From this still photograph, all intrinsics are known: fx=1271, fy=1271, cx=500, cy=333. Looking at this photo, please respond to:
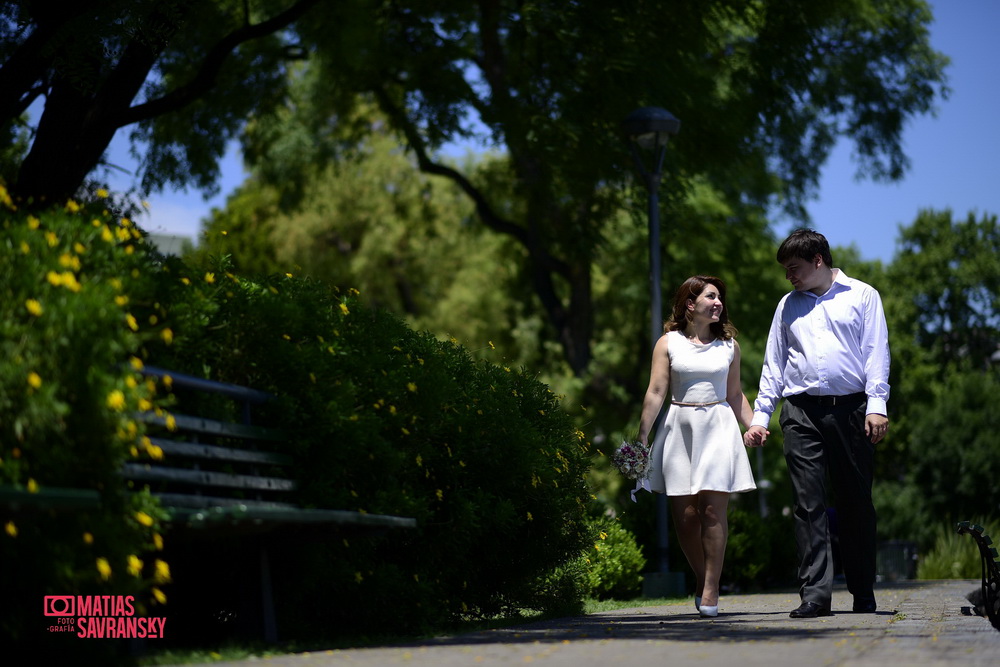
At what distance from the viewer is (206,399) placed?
5570 mm

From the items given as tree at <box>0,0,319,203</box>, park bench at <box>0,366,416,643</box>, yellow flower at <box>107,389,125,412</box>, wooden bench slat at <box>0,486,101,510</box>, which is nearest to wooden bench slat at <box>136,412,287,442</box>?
park bench at <box>0,366,416,643</box>

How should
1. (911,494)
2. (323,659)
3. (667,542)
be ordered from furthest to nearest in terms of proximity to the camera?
1. (911,494)
2. (667,542)
3. (323,659)

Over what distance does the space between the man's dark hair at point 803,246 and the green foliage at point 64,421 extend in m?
4.50

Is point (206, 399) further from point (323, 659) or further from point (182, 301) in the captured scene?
point (323, 659)

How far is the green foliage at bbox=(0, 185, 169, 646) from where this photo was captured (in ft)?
13.7

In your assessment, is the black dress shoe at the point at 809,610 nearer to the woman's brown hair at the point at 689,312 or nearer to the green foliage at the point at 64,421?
the woman's brown hair at the point at 689,312

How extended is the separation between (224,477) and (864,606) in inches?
172

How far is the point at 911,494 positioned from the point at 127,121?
155 feet

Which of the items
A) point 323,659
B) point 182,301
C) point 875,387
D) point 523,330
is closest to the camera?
point 323,659

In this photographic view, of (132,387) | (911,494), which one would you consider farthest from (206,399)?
(911,494)

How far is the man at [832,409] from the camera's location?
7.75 meters

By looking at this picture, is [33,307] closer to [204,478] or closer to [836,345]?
[204,478]

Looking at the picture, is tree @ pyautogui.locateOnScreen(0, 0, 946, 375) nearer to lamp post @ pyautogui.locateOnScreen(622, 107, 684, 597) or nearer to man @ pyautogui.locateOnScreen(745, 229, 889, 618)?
lamp post @ pyautogui.locateOnScreen(622, 107, 684, 597)

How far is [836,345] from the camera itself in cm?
784
